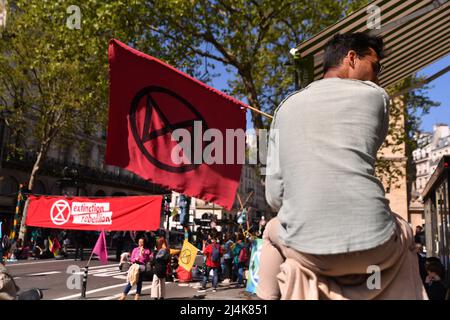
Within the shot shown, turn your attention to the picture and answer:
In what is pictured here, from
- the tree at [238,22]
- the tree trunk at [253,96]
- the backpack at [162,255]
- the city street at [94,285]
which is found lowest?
the city street at [94,285]

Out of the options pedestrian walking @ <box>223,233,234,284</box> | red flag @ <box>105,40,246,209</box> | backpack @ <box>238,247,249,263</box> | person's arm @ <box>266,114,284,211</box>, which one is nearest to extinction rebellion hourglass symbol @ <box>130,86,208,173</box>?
red flag @ <box>105,40,246,209</box>

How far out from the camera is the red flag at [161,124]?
3537 millimetres

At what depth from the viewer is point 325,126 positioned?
1.61 metres

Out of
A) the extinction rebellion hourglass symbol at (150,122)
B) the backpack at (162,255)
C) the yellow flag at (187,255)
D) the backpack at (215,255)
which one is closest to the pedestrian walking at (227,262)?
the backpack at (215,255)

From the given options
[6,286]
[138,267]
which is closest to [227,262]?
[138,267]

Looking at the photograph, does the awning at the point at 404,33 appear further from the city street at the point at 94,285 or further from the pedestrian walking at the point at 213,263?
the pedestrian walking at the point at 213,263

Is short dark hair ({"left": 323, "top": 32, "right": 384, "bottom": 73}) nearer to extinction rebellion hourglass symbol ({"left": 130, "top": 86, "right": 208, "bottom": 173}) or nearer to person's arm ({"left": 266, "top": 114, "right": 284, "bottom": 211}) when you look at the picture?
person's arm ({"left": 266, "top": 114, "right": 284, "bottom": 211})

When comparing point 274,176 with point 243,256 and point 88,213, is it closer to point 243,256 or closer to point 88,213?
point 88,213

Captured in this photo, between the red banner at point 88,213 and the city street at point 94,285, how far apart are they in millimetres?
3099

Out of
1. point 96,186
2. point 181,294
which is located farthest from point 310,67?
point 96,186

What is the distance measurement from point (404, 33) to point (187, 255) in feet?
43.5
